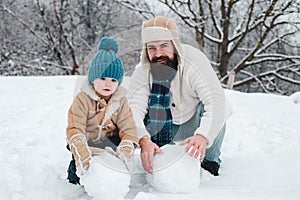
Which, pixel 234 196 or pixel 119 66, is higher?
pixel 119 66

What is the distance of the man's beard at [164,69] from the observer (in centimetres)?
144

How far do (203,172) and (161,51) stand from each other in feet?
1.73

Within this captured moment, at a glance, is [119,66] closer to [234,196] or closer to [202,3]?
[234,196]

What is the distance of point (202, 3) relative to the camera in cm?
932

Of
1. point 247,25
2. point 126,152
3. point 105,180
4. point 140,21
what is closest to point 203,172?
point 126,152

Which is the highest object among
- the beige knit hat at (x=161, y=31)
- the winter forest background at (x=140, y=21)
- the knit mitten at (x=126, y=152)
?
the beige knit hat at (x=161, y=31)

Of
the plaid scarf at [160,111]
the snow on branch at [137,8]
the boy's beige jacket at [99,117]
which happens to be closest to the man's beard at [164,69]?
the plaid scarf at [160,111]

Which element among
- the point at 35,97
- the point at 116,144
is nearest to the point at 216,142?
the point at 116,144

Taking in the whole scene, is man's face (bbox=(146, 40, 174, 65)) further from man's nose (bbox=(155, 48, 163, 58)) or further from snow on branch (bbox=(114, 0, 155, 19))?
snow on branch (bbox=(114, 0, 155, 19))

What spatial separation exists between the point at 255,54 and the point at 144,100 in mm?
7939

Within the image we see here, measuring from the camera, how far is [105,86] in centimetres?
130

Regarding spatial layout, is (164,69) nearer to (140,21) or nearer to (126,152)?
(126,152)

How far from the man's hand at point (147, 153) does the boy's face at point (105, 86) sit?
0.74 ft

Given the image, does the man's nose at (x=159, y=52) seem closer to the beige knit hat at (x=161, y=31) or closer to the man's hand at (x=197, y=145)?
the beige knit hat at (x=161, y=31)
